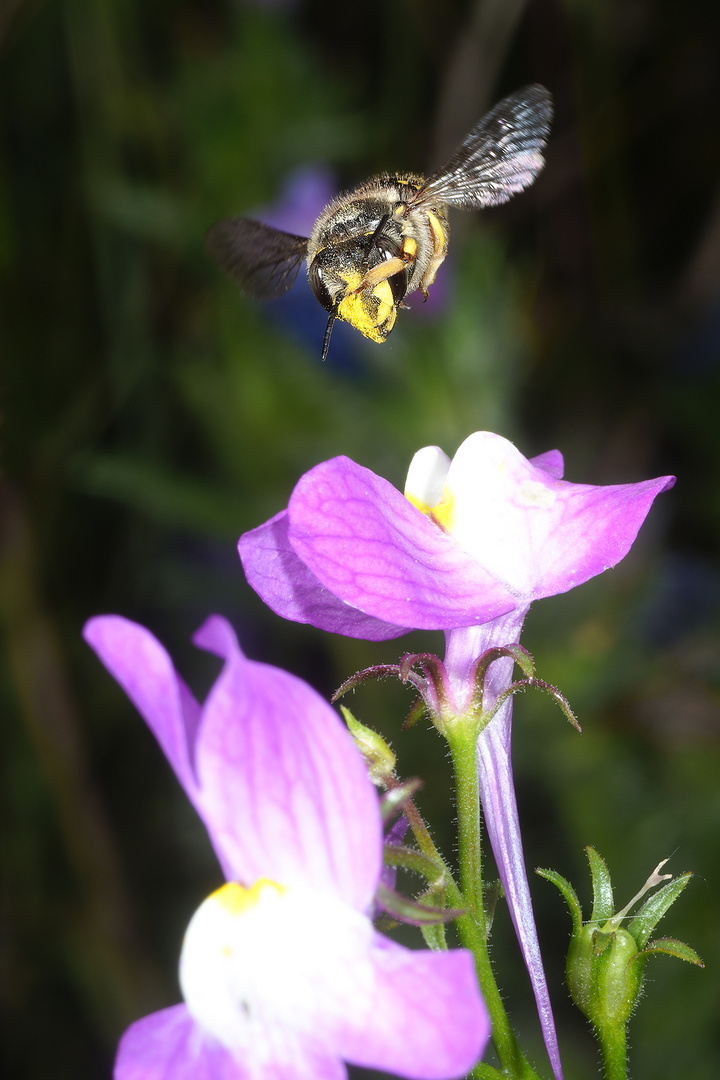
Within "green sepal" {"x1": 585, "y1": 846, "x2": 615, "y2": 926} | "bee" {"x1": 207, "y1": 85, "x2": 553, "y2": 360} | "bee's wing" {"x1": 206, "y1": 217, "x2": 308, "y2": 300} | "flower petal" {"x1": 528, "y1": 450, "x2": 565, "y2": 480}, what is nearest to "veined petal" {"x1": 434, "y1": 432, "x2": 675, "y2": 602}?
"flower petal" {"x1": 528, "y1": 450, "x2": 565, "y2": 480}

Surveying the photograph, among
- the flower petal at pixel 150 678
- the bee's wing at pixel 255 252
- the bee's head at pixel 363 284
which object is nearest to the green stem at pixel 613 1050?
the flower petal at pixel 150 678

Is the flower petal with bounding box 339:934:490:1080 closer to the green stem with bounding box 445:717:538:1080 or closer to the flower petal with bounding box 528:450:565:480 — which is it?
the green stem with bounding box 445:717:538:1080

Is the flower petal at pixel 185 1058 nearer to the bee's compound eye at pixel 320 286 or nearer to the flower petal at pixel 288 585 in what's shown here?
the flower petal at pixel 288 585

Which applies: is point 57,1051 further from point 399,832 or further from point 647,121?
point 647,121

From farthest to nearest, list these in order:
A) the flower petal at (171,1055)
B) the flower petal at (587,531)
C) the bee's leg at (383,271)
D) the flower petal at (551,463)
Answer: the bee's leg at (383,271)
the flower petal at (551,463)
the flower petal at (587,531)
the flower petal at (171,1055)

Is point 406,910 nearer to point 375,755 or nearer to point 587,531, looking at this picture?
point 375,755

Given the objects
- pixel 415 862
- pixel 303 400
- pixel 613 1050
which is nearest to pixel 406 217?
pixel 415 862
